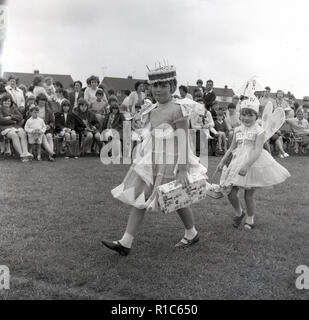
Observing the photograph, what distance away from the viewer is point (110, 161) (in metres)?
11.4

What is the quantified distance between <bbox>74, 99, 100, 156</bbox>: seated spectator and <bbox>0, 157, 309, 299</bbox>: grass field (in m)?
4.80

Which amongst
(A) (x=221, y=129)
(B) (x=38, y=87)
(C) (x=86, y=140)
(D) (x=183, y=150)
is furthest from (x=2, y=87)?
(D) (x=183, y=150)

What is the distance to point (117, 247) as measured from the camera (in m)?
4.48

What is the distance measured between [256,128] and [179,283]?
2.74 meters

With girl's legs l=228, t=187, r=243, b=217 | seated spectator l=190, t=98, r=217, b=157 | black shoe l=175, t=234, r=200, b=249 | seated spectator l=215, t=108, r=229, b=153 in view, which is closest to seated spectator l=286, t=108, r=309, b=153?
seated spectator l=215, t=108, r=229, b=153

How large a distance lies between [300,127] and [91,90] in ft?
24.6

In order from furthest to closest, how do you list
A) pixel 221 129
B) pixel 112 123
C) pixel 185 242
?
pixel 221 129 → pixel 112 123 → pixel 185 242

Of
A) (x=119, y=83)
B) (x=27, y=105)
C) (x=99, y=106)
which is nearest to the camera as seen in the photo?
(x=27, y=105)

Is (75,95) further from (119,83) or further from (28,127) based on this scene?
(119,83)

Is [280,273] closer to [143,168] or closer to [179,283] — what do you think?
[179,283]

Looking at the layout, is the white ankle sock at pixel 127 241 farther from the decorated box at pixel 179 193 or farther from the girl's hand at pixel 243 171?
the girl's hand at pixel 243 171

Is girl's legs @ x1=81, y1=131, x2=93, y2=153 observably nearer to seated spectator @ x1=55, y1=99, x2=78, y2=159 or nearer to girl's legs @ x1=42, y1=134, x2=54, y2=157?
seated spectator @ x1=55, y1=99, x2=78, y2=159

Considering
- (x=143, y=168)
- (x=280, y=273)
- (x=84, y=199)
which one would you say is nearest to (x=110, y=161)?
(x=84, y=199)

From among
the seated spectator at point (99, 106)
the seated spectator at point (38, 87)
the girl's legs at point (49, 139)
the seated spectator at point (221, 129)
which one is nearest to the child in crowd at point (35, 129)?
the girl's legs at point (49, 139)
